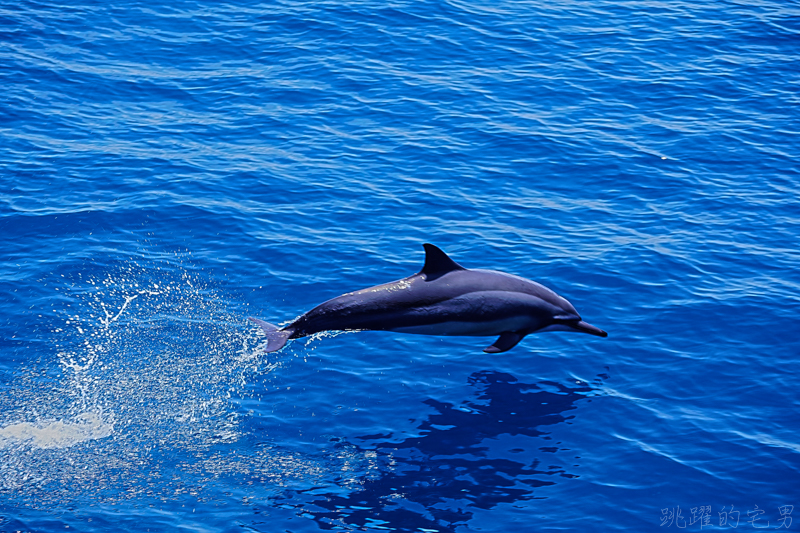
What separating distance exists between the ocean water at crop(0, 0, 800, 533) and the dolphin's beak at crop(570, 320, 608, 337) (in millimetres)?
602

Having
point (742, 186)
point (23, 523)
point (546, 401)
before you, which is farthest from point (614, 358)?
point (23, 523)

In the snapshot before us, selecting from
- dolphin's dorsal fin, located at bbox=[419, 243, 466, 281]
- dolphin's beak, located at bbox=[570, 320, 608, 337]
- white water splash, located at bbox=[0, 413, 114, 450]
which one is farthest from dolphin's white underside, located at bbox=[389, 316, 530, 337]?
white water splash, located at bbox=[0, 413, 114, 450]

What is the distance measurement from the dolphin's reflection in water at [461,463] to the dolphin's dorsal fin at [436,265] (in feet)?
7.37

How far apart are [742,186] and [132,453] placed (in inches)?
616

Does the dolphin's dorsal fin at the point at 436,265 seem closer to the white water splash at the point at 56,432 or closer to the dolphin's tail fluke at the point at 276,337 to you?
the dolphin's tail fluke at the point at 276,337

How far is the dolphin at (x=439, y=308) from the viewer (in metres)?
13.8

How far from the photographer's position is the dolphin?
13.8 meters

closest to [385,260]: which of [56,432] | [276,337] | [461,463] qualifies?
[276,337]

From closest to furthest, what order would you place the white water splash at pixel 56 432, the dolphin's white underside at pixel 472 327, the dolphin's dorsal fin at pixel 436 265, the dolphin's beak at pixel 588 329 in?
the white water splash at pixel 56 432
the dolphin's dorsal fin at pixel 436 265
the dolphin's white underside at pixel 472 327
the dolphin's beak at pixel 588 329

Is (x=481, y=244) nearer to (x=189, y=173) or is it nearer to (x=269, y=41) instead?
(x=189, y=173)

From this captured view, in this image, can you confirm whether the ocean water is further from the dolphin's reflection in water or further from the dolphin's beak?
the dolphin's beak

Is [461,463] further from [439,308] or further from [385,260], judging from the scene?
[385,260]

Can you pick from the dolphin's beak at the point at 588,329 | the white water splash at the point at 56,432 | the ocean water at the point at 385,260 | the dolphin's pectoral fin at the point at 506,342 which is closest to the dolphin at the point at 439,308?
the dolphin's pectoral fin at the point at 506,342

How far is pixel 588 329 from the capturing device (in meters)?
15.7
